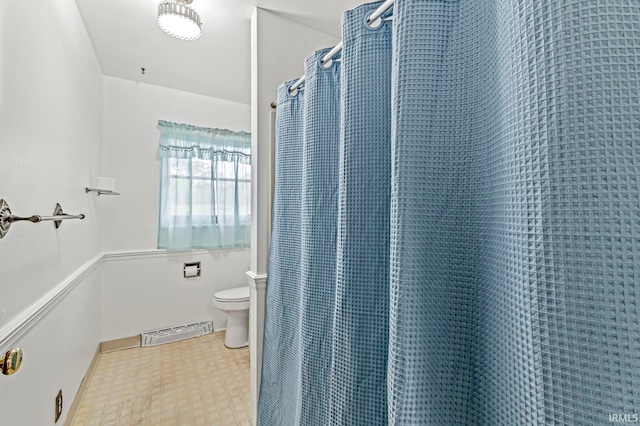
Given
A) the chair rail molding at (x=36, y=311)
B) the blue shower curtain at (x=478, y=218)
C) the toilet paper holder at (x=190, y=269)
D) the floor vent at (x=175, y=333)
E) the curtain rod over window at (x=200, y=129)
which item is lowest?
the floor vent at (x=175, y=333)

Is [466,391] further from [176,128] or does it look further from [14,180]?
[176,128]

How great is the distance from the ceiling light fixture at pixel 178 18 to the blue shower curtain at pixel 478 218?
2.90 feet

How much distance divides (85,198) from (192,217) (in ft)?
2.92

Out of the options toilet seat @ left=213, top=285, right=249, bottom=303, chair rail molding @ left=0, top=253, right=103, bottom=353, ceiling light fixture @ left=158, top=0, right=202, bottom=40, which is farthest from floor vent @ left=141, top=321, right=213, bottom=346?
ceiling light fixture @ left=158, top=0, right=202, bottom=40

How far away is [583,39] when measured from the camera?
1.22ft

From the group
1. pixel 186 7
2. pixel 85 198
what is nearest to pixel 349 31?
pixel 186 7

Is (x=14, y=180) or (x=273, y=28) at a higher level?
(x=273, y=28)

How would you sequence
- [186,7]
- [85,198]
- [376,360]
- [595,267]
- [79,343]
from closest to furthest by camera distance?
[595,267] → [376,360] → [186,7] → [79,343] → [85,198]

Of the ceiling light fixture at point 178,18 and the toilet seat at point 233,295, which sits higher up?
the ceiling light fixture at point 178,18

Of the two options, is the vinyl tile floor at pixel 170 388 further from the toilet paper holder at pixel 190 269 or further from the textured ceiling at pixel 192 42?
the textured ceiling at pixel 192 42

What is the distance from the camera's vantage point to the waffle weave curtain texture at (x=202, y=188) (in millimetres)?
2543

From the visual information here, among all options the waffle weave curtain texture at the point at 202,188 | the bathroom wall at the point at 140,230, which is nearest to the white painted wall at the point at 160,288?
the bathroom wall at the point at 140,230

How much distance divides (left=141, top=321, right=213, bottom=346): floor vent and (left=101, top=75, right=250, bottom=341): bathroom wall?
54mm

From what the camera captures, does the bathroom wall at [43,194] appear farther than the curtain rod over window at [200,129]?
No
